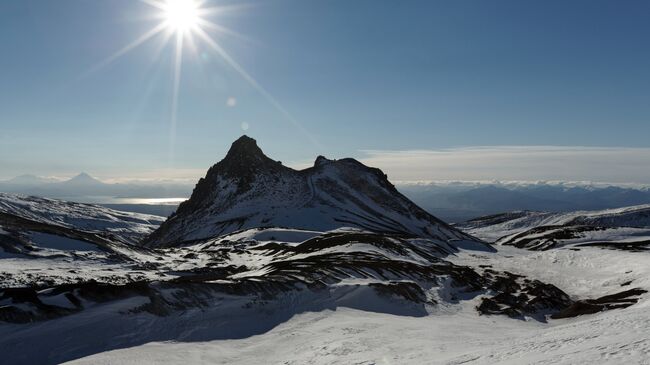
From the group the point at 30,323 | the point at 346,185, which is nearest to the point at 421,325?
the point at 30,323

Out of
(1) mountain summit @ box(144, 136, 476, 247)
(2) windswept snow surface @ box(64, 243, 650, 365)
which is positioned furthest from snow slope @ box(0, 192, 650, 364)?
(1) mountain summit @ box(144, 136, 476, 247)

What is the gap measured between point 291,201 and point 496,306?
12487 cm

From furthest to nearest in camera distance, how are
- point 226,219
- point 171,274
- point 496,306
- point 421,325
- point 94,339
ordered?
point 226,219, point 171,274, point 496,306, point 421,325, point 94,339

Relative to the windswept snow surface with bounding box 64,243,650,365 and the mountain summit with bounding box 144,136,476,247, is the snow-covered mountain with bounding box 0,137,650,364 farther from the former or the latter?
the mountain summit with bounding box 144,136,476,247

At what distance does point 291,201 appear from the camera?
170125 mm

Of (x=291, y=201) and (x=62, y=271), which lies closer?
(x=62, y=271)

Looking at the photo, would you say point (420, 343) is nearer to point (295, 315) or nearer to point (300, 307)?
point (295, 315)

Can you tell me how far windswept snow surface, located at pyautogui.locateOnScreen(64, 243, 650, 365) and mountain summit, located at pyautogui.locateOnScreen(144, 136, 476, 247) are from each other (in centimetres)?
10016

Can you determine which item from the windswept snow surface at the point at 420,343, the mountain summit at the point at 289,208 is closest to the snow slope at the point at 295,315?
the windswept snow surface at the point at 420,343

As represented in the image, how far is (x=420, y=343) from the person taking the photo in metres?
29.0

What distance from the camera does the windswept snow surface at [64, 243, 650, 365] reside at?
18.1 m

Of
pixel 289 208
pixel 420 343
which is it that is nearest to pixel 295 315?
pixel 420 343

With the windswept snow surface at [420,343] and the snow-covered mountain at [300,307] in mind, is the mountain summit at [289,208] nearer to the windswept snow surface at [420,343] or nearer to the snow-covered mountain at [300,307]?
the snow-covered mountain at [300,307]

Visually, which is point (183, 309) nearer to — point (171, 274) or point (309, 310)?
point (309, 310)
